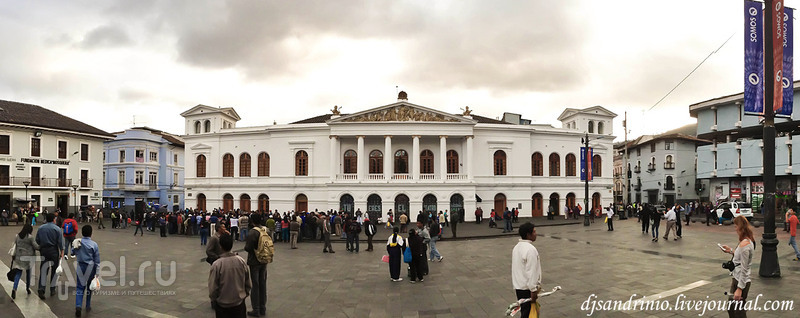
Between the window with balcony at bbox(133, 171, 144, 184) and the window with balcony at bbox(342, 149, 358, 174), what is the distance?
93.5ft

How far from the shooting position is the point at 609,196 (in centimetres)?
3997

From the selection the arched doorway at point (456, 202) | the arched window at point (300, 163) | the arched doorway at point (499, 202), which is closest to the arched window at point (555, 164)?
the arched doorway at point (499, 202)

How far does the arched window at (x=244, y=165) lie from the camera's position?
38.3m

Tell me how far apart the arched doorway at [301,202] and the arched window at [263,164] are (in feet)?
12.1

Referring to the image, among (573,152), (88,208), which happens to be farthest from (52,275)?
(573,152)

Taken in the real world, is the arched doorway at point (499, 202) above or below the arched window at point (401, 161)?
below

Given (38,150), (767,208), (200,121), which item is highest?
(200,121)

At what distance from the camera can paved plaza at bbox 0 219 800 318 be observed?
26.0 ft

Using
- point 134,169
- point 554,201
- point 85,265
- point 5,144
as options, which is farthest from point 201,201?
point 85,265

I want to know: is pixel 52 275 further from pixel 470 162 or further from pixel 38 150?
pixel 38 150

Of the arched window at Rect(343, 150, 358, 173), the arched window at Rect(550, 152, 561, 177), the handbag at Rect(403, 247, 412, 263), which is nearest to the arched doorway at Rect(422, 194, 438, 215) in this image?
the arched window at Rect(343, 150, 358, 173)

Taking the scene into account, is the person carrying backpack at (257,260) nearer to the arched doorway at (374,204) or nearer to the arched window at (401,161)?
the arched doorway at (374,204)

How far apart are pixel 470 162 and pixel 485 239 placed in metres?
13.2

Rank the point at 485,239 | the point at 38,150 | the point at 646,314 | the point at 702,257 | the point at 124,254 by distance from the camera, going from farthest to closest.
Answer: the point at 38,150 < the point at 485,239 < the point at 124,254 < the point at 702,257 < the point at 646,314
